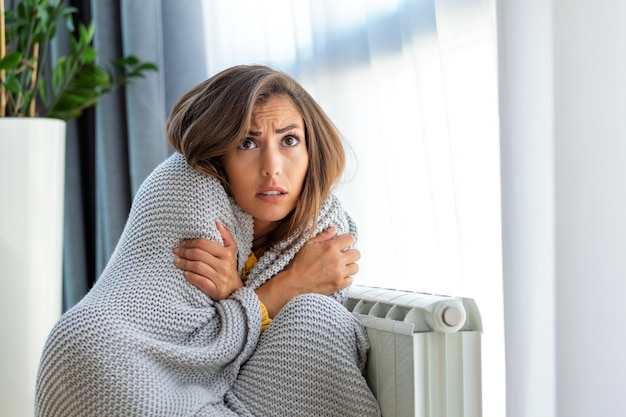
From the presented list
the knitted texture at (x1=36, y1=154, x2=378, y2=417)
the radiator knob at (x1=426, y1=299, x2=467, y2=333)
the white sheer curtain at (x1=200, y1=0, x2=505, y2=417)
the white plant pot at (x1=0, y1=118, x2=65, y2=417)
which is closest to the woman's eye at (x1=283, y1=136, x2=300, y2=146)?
the knitted texture at (x1=36, y1=154, x2=378, y2=417)

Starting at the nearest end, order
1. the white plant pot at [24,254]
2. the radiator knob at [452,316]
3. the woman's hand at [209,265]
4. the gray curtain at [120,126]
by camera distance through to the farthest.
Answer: the radiator knob at [452,316], the woman's hand at [209,265], the white plant pot at [24,254], the gray curtain at [120,126]

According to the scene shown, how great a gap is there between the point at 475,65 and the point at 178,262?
1.66ft

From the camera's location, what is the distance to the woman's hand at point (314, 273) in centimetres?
107

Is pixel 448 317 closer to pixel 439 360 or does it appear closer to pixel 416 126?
pixel 439 360

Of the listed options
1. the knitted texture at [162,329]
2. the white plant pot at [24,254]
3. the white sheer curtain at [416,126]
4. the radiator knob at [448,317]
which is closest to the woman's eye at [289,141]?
the knitted texture at [162,329]

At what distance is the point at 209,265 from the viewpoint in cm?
101

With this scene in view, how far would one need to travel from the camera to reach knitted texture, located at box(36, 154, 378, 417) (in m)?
0.91

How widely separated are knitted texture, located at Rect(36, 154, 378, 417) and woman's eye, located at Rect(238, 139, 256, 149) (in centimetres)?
6

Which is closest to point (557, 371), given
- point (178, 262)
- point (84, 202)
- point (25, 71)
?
point (178, 262)

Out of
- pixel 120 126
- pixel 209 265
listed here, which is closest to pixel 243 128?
pixel 209 265

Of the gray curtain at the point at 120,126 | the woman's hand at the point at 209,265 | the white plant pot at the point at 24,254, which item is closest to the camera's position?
the woman's hand at the point at 209,265

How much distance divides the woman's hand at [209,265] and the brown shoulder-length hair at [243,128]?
0.10 meters

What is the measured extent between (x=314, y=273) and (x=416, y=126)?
343 mm

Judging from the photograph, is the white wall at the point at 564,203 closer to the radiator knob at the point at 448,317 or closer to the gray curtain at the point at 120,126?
the radiator knob at the point at 448,317
